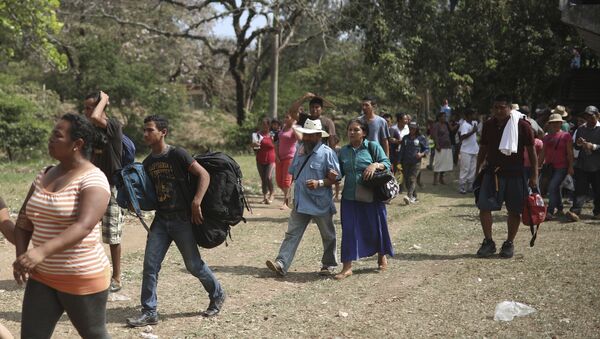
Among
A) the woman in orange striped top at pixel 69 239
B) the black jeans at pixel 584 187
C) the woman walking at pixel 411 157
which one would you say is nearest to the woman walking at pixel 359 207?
the woman in orange striped top at pixel 69 239

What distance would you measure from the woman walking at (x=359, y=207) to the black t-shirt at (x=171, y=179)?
222cm

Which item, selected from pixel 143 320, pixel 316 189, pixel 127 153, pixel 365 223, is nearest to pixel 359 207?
pixel 365 223

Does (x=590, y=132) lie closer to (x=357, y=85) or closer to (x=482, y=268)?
(x=482, y=268)

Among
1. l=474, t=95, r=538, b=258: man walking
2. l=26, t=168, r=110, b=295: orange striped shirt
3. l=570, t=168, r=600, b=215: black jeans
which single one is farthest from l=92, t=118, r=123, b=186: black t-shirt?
l=570, t=168, r=600, b=215: black jeans

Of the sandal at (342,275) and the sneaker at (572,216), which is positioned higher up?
the sneaker at (572,216)

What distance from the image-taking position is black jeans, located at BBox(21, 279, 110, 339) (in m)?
3.78

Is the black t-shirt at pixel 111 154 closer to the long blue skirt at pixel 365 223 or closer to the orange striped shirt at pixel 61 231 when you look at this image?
the long blue skirt at pixel 365 223

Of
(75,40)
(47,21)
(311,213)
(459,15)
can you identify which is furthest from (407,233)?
(75,40)

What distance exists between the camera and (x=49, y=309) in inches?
150

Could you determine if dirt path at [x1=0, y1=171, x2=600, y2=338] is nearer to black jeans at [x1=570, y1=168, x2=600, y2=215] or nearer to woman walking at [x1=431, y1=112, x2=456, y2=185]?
black jeans at [x1=570, y1=168, x2=600, y2=215]

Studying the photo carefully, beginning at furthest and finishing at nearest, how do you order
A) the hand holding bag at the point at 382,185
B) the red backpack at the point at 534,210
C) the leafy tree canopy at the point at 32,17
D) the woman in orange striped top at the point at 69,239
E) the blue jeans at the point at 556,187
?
1. the leafy tree canopy at the point at 32,17
2. the blue jeans at the point at 556,187
3. the red backpack at the point at 534,210
4. the hand holding bag at the point at 382,185
5. the woman in orange striped top at the point at 69,239

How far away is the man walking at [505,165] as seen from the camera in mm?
7934

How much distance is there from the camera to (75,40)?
27.4 meters

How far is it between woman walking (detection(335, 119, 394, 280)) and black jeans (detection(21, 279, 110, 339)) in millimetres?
3886
